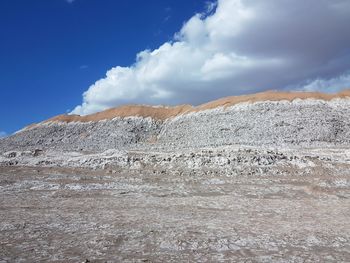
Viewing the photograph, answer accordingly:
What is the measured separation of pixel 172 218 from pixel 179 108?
6726 centimetres

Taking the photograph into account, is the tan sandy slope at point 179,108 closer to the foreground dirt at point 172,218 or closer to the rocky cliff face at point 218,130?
the rocky cliff face at point 218,130

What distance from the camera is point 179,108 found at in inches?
3324

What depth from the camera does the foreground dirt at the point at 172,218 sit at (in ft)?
41.0

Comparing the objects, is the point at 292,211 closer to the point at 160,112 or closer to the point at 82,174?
the point at 82,174

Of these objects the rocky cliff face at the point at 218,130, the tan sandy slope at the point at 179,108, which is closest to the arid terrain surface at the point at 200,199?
the rocky cliff face at the point at 218,130

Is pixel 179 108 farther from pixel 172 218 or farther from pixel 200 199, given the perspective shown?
pixel 172 218

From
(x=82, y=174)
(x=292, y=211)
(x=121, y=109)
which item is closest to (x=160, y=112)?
(x=121, y=109)

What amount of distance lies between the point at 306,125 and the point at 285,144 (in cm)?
725

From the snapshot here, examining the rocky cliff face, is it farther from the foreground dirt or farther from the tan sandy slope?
the foreground dirt

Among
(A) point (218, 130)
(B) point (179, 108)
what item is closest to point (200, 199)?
(A) point (218, 130)

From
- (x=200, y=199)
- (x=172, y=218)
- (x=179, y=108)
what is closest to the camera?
(x=172, y=218)

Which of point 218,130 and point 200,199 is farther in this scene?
point 218,130

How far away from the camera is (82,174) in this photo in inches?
→ 1265

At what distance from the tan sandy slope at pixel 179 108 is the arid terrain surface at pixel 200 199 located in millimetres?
2521
